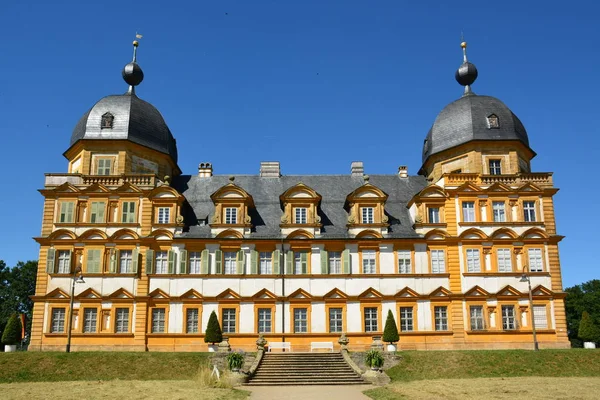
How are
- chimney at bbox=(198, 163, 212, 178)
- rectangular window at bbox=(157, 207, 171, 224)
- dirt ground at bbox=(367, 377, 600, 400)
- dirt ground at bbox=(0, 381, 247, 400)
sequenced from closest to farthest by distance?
dirt ground at bbox=(367, 377, 600, 400) → dirt ground at bbox=(0, 381, 247, 400) → rectangular window at bbox=(157, 207, 171, 224) → chimney at bbox=(198, 163, 212, 178)

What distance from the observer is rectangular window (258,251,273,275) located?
37.0 meters

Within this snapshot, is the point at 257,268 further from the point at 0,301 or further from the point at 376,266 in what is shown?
the point at 0,301

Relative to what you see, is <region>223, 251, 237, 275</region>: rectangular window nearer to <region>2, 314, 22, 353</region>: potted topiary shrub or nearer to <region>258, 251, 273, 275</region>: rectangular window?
<region>258, 251, 273, 275</region>: rectangular window

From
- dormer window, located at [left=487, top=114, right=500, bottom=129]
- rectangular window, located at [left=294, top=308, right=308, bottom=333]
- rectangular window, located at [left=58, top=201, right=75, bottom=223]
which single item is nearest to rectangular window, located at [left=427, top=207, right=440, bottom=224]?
dormer window, located at [left=487, top=114, right=500, bottom=129]

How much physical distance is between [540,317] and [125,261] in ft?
81.5

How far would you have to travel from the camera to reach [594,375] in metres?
27.7

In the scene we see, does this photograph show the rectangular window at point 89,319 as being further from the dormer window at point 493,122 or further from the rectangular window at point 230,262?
the dormer window at point 493,122

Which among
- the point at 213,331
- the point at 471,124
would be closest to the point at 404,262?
the point at 471,124

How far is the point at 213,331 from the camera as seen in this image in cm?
3306

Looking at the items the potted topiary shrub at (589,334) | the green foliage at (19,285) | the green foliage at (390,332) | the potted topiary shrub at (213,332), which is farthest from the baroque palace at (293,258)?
the green foliage at (19,285)

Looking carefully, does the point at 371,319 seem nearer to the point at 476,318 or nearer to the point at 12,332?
the point at 476,318

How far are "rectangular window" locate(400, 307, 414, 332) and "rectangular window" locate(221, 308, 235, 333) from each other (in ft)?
32.7

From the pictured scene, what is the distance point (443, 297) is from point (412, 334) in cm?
289

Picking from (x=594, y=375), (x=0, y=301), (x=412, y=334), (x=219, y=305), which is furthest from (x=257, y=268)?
(x=0, y=301)
